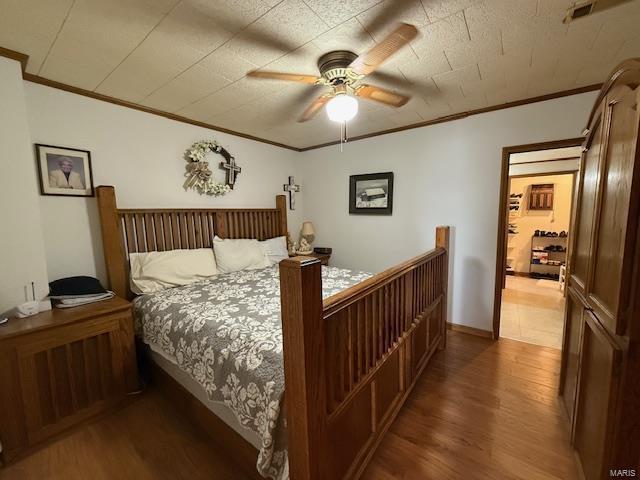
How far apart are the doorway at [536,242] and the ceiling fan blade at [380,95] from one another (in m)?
1.44

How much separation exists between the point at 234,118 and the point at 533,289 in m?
5.38

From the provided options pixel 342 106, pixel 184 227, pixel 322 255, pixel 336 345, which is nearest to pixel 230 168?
pixel 184 227

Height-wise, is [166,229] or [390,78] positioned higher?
[390,78]

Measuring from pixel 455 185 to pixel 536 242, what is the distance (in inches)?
163

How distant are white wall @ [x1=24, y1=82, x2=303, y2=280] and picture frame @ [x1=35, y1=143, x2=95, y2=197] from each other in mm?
Result: 48

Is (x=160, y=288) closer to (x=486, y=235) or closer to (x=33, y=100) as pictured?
(x=33, y=100)

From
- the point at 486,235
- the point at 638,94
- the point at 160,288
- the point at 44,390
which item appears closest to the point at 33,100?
the point at 160,288

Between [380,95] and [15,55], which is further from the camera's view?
[380,95]

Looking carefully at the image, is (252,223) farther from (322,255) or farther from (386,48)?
(386,48)

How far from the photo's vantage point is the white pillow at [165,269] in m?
2.20

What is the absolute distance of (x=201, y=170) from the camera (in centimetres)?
282

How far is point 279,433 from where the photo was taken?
3.54 ft

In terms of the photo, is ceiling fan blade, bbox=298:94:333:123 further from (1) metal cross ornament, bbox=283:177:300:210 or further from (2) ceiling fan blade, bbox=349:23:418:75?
(1) metal cross ornament, bbox=283:177:300:210

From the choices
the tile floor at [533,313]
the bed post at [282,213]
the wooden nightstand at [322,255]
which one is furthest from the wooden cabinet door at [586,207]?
the bed post at [282,213]
